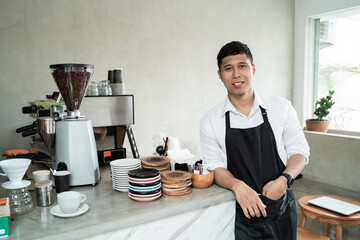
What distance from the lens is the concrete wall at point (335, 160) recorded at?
4219 millimetres

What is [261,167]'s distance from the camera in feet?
5.27

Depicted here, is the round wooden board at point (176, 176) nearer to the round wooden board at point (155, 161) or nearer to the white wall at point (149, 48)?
the round wooden board at point (155, 161)

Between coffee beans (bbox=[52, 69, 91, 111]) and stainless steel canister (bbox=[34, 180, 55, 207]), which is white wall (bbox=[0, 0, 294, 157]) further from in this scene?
stainless steel canister (bbox=[34, 180, 55, 207])

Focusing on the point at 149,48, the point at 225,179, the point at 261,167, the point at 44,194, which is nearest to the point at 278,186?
the point at 261,167

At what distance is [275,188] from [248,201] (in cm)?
19

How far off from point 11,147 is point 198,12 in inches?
115

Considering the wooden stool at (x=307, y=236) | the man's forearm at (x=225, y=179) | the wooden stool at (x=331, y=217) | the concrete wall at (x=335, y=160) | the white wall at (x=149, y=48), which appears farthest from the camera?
the concrete wall at (x=335, y=160)

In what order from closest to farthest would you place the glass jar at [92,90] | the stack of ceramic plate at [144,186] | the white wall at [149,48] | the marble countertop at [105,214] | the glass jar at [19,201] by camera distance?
1. the marble countertop at [105,214]
2. the glass jar at [19,201]
3. the stack of ceramic plate at [144,186]
4. the glass jar at [92,90]
5. the white wall at [149,48]

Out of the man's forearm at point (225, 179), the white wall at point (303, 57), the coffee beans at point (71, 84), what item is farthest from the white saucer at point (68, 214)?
the white wall at point (303, 57)

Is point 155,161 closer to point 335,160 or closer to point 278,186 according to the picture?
point 278,186

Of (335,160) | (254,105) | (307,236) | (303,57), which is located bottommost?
(307,236)

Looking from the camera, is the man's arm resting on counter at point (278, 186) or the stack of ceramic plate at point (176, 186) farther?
the man's arm resting on counter at point (278, 186)

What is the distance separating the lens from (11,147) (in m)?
3.00

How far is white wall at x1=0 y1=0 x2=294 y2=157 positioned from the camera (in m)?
2.99
